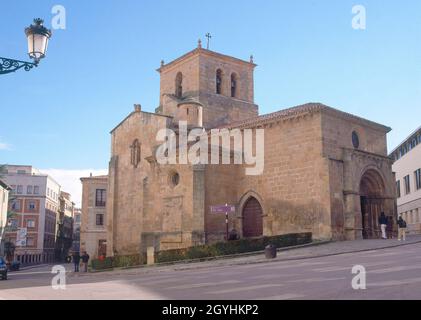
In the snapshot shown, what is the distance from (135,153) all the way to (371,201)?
15895 mm

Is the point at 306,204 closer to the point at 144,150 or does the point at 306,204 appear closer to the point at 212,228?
the point at 212,228

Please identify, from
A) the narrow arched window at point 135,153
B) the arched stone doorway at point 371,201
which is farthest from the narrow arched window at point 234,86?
the arched stone doorway at point 371,201

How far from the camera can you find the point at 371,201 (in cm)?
2681

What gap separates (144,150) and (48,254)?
39599mm

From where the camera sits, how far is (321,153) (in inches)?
936

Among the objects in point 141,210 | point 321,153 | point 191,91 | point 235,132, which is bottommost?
point 141,210

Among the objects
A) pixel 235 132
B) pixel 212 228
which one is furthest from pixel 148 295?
pixel 235 132

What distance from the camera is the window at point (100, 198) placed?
4809 cm

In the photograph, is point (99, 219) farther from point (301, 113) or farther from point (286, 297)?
point (286, 297)

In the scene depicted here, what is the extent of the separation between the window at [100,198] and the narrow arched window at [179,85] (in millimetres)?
16875

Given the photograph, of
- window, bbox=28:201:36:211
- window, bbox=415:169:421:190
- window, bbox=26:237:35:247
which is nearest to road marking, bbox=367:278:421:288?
window, bbox=415:169:421:190

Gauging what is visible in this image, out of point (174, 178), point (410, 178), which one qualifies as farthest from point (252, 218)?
point (410, 178)

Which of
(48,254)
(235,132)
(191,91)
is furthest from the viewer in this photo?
(48,254)

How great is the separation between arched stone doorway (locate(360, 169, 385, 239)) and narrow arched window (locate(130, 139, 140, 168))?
15001 mm
